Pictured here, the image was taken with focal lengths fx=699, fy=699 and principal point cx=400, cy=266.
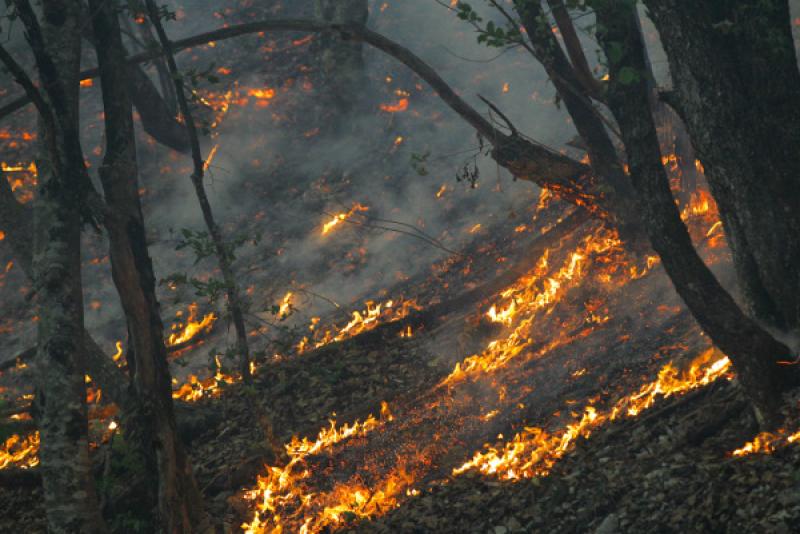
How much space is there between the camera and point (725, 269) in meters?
7.41

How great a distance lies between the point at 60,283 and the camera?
5289mm

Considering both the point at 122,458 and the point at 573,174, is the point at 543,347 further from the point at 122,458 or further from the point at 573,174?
the point at 122,458

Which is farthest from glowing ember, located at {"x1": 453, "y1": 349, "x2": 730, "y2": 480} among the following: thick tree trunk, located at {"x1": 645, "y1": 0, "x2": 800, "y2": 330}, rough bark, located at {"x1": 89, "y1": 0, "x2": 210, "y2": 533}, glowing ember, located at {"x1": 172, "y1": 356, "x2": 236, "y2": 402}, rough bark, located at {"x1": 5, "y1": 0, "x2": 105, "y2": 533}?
glowing ember, located at {"x1": 172, "y1": 356, "x2": 236, "y2": 402}

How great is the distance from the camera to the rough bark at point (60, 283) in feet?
16.2

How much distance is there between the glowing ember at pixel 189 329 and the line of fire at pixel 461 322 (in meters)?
0.05

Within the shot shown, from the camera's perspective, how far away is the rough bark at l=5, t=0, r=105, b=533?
195 inches

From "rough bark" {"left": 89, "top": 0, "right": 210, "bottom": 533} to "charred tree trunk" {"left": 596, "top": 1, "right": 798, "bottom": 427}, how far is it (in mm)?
3813

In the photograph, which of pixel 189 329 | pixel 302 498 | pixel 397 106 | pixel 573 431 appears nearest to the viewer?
pixel 573 431

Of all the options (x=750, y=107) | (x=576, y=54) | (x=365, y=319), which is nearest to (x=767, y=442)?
(x=750, y=107)

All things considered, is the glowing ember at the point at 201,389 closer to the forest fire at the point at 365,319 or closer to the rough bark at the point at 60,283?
the forest fire at the point at 365,319

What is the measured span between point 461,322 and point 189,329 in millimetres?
4930

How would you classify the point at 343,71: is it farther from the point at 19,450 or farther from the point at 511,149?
the point at 19,450

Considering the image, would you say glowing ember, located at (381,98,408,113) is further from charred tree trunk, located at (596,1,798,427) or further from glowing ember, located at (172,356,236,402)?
charred tree trunk, located at (596,1,798,427)

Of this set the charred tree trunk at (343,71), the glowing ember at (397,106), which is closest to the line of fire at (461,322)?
the glowing ember at (397,106)
